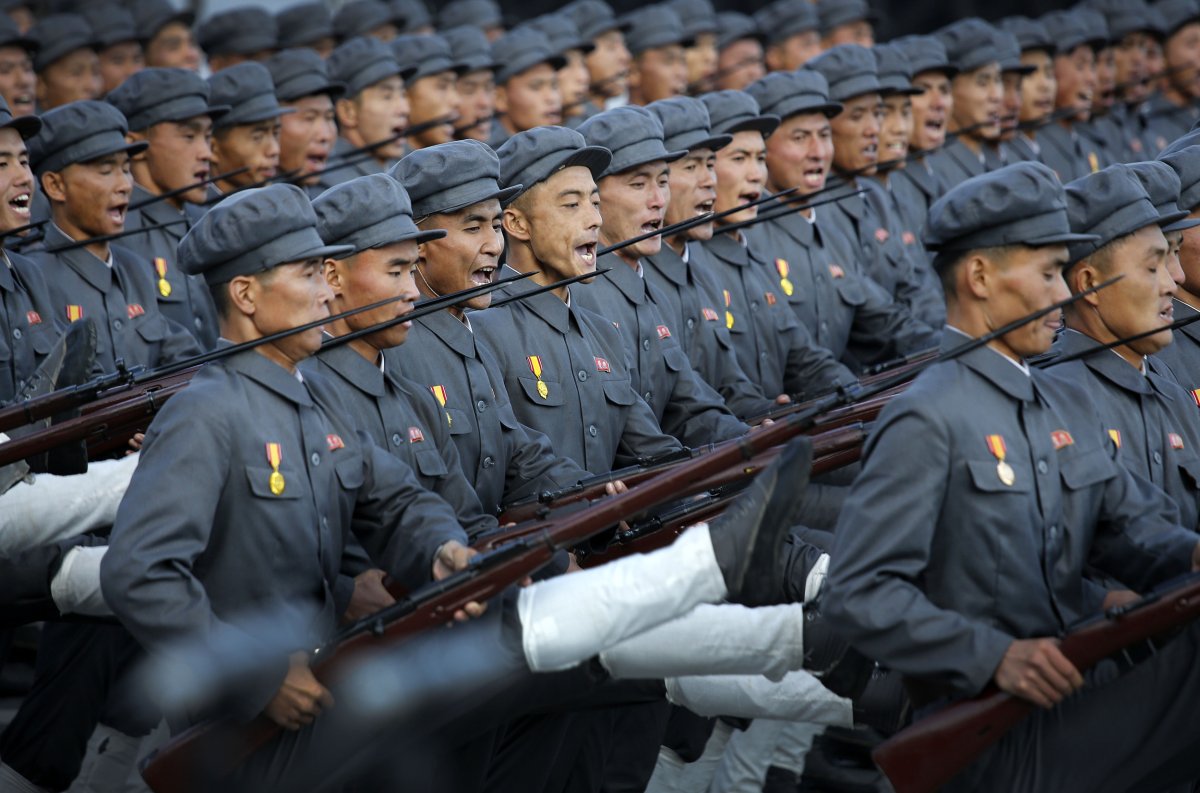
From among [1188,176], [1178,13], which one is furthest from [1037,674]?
[1178,13]

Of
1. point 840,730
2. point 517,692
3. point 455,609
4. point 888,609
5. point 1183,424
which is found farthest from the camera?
A: point 840,730

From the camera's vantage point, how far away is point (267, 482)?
4723 mm

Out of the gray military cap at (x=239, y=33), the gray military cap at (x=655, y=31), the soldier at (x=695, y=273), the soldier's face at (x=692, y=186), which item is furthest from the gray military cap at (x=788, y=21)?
the soldier's face at (x=692, y=186)

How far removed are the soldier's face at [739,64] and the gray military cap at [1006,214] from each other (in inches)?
323

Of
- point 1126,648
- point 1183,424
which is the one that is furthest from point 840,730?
point 1126,648

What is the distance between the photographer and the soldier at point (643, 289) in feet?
22.3

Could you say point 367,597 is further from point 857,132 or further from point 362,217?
point 857,132

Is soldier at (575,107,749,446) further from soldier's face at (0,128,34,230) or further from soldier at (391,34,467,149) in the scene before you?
soldier at (391,34,467,149)

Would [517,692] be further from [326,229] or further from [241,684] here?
[326,229]

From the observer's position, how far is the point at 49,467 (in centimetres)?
532

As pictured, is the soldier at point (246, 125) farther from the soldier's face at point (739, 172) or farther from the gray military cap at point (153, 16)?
the gray military cap at point (153, 16)

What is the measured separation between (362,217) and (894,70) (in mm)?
5136

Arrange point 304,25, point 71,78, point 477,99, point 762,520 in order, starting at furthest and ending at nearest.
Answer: point 304,25 → point 477,99 → point 71,78 → point 762,520

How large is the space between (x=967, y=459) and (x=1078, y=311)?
1157 mm
